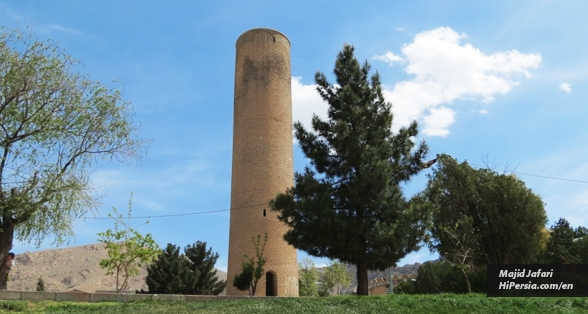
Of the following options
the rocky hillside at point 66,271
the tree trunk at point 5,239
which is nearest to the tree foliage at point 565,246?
the tree trunk at point 5,239

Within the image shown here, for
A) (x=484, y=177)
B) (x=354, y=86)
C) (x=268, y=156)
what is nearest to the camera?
(x=354, y=86)

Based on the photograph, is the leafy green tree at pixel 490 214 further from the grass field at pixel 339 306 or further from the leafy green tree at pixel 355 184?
the grass field at pixel 339 306

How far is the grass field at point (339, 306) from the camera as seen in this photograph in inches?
394

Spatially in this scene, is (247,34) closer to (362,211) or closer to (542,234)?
(362,211)

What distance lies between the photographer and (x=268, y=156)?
21.7m

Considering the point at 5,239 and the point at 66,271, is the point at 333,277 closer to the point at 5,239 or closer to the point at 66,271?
the point at 5,239

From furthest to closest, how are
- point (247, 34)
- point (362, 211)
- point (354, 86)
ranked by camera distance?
point (247, 34)
point (354, 86)
point (362, 211)

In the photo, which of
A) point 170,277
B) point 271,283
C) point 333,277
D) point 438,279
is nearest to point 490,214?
point 438,279

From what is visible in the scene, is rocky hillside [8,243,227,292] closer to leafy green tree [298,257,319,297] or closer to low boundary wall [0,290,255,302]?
leafy green tree [298,257,319,297]

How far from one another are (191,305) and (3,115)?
6.19 m

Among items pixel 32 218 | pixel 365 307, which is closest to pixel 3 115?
pixel 32 218

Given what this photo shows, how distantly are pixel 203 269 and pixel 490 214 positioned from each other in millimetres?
16771

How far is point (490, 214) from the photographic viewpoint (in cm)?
2584

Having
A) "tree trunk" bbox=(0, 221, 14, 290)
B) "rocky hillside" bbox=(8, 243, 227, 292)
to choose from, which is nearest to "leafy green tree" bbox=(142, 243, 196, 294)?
"tree trunk" bbox=(0, 221, 14, 290)
